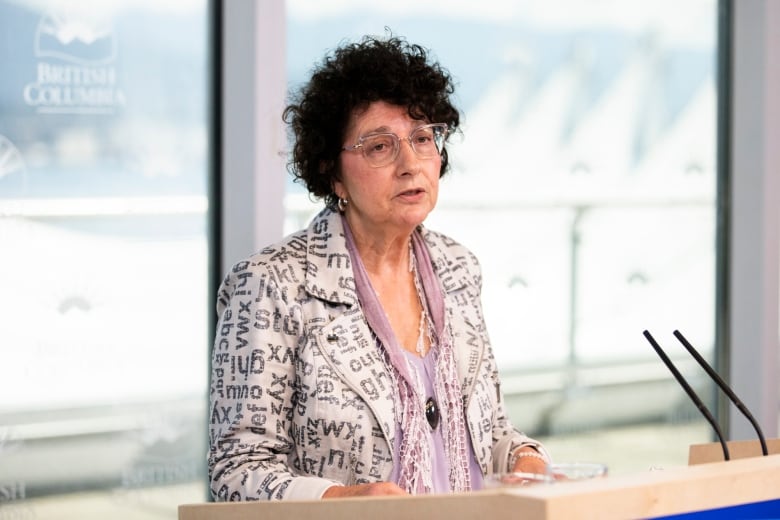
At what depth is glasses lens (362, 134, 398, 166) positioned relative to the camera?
2211mm

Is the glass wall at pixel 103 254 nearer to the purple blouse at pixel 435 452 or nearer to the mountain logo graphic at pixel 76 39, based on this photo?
the mountain logo graphic at pixel 76 39

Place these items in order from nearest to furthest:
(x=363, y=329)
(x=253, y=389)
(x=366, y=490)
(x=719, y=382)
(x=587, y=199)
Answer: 1. (x=719, y=382)
2. (x=366, y=490)
3. (x=253, y=389)
4. (x=363, y=329)
5. (x=587, y=199)

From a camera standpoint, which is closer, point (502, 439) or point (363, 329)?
point (363, 329)

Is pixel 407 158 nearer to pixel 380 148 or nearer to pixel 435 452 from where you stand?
pixel 380 148

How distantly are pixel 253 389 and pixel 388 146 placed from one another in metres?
0.57

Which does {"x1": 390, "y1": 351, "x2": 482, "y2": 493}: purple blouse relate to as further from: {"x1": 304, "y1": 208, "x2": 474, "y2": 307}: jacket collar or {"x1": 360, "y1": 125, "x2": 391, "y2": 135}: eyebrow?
{"x1": 360, "y1": 125, "x2": 391, "y2": 135}: eyebrow

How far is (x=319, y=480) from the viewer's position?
1.92m

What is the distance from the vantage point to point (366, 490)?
1.80m

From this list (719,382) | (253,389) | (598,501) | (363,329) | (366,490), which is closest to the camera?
(598,501)

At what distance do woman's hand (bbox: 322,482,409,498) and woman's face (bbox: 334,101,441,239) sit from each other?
583 millimetres

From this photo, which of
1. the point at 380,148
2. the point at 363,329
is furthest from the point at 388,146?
the point at 363,329

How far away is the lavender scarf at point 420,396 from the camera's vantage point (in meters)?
2.09

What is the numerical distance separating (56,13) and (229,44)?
0.48 m

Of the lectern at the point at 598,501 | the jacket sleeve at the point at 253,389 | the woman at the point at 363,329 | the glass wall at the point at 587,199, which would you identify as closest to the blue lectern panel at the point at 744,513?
the lectern at the point at 598,501
